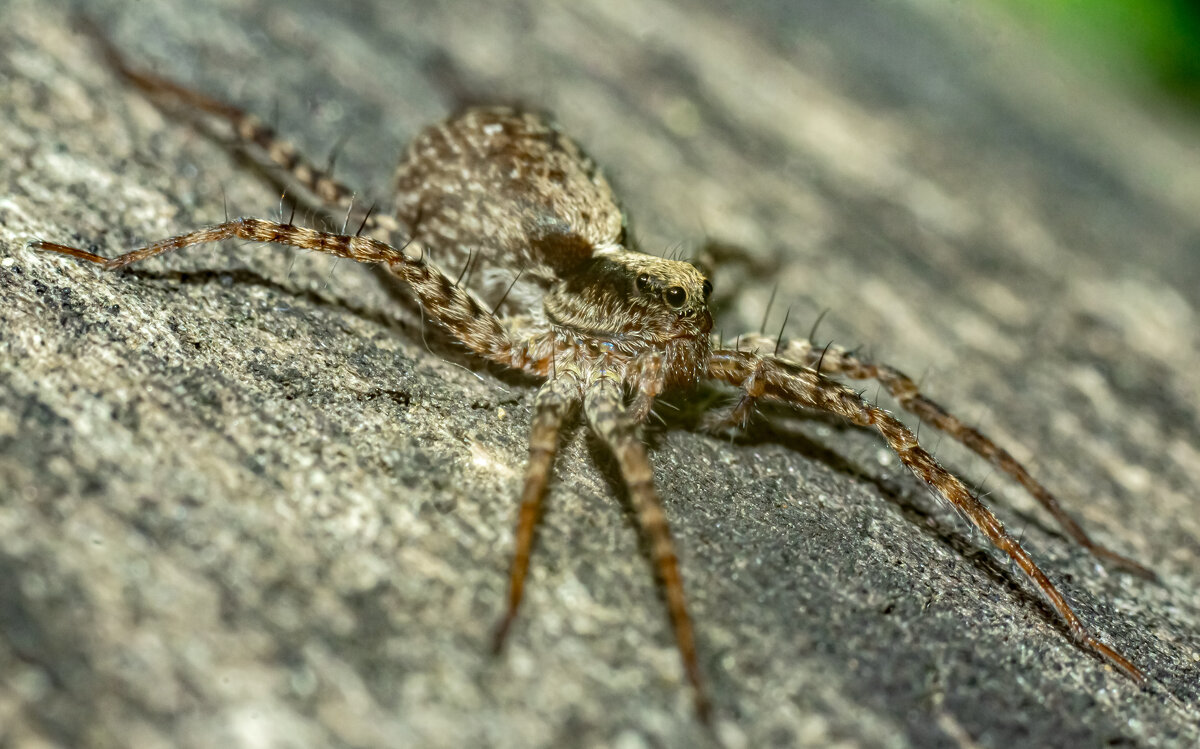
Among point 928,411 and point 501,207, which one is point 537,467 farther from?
point 928,411

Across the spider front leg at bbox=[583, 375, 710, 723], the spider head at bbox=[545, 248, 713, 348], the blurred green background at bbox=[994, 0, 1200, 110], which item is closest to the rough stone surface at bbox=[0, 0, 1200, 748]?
the spider front leg at bbox=[583, 375, 710, 723]

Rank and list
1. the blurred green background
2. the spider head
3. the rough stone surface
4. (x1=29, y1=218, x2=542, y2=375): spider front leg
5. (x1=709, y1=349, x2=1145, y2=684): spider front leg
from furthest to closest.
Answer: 1. the blurred green background
2. the spider head
3. (x1=29, y1=218, x2=542, y2=375): spider front leg
4. (x1=709, y1=349, x2=1145, y2=684): spider front leg
5. the rough stone surface

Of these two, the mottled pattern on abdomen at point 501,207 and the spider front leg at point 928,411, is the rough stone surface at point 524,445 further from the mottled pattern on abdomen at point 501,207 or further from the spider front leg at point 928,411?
the mottled pattern on abdomen at point 501,207

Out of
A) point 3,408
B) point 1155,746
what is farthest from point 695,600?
point 3,408

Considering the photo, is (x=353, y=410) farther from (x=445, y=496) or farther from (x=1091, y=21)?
(x=1091, y=21)

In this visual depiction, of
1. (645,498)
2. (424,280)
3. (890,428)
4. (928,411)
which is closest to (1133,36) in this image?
(928,411)

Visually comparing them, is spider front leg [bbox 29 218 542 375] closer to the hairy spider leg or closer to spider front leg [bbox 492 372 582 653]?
spider front leg [bbox 492 372 582 653]
